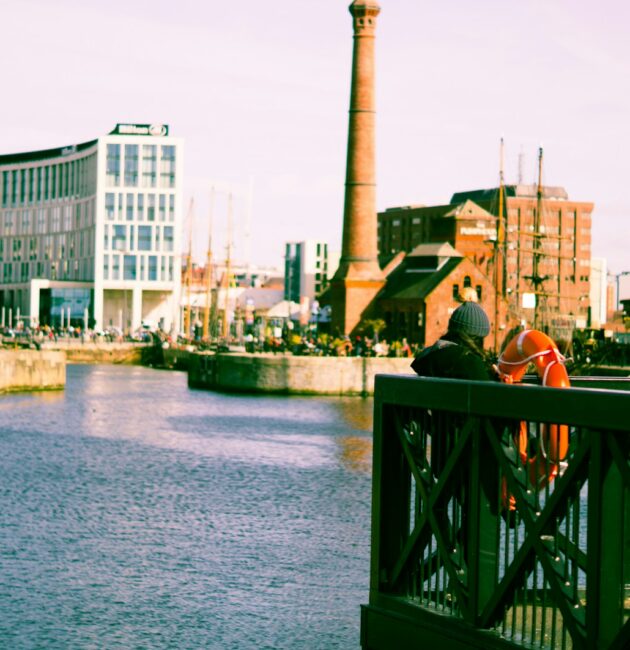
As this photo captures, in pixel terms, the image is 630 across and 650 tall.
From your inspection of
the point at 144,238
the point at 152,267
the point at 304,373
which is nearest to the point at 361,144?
the point at 304,373

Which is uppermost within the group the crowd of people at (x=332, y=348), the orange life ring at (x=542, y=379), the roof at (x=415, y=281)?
the roof at (x=415, y=281)

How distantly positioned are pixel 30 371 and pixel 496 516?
66006 millimetres

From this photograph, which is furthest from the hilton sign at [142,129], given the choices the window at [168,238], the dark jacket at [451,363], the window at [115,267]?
the dark jacket at [451,363]

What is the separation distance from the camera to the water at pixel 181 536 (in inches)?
639

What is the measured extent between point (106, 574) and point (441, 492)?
499 inches

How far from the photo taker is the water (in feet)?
53.2

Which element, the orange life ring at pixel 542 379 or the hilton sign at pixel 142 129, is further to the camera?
the hilton sign at pixel 142 129

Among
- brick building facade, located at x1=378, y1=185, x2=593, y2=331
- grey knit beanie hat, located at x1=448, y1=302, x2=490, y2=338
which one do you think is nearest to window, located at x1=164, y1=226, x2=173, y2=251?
brick building facade, located at x1=378, y1=185, x2=593, y2=331

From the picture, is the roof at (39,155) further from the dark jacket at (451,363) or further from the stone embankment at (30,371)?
the dark jacket at (451,363)

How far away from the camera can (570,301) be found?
16988 centimetres

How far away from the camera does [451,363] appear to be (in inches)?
334

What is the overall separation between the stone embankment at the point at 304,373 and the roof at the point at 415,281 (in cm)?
2548

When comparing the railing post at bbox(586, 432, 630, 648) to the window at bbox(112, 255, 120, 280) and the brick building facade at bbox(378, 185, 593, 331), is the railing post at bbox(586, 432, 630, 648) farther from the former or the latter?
the window at bbox(112, 255, 120, 280)

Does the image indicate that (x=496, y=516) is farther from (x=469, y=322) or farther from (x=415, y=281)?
(x=415, y=281)
